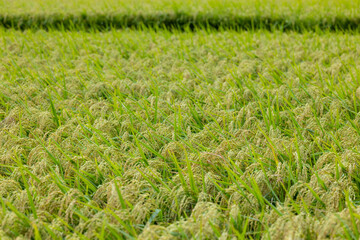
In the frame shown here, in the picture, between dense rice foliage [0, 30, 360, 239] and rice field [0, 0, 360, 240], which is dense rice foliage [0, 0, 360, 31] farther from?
dense rice foliage [0, 30, 360, 239]

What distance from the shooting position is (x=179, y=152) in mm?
1725

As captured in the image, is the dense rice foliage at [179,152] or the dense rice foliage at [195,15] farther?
the dense rice foliage at [195,15]

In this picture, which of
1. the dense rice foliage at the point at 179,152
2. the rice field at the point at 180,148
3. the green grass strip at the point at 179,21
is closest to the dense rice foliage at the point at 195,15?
the green grass strip at the point at 179,21

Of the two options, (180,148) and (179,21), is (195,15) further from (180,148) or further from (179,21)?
(180,148)

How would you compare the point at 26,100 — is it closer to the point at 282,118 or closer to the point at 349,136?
the point at 282,118

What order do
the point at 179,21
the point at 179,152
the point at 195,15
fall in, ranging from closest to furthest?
the point at 179,152 → the point at 195,15 → the point at 179,21

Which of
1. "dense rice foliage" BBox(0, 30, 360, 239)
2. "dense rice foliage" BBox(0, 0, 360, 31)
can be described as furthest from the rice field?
"dense rice foliage" BBox(0, 0, 360, 31)

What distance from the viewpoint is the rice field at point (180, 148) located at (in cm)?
126

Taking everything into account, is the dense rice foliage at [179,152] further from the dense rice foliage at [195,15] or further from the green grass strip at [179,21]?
the dense rice foliage at [195,15]

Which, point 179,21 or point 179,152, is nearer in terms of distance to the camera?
point 179,152

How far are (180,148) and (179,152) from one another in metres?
0.03

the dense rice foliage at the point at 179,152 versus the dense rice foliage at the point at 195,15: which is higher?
the dense rice foliage at the point at 195,15

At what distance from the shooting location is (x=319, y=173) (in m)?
1.45

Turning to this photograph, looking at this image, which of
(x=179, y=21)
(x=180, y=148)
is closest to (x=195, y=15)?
(x=179, y=21)
